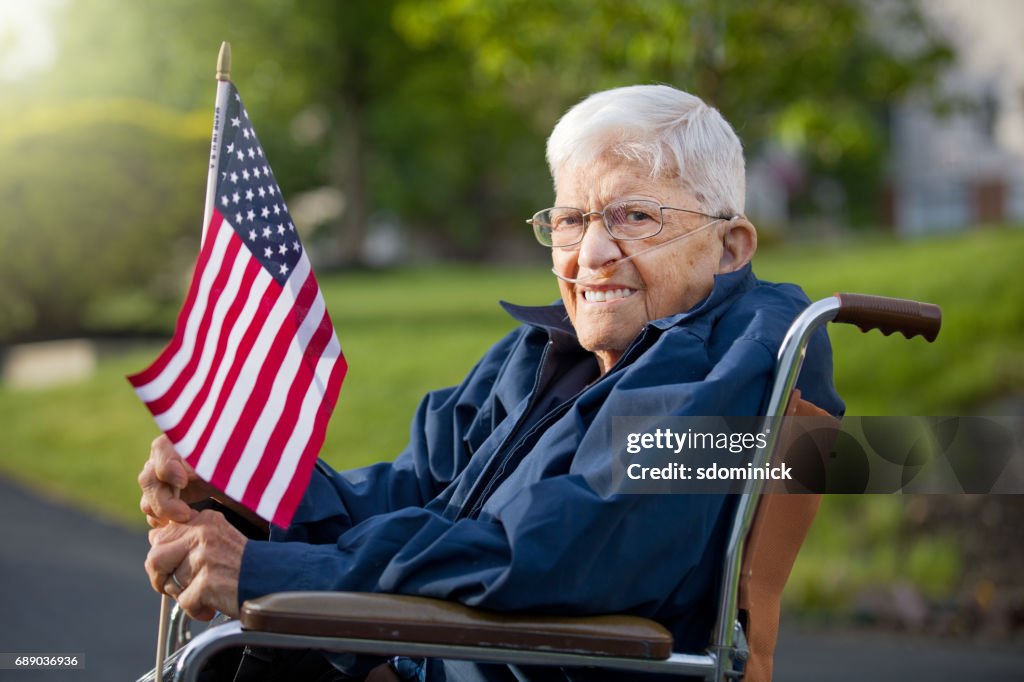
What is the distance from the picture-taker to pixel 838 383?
8.45 metres

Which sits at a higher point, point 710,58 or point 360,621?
point 710,58

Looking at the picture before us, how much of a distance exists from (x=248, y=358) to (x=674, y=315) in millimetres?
829

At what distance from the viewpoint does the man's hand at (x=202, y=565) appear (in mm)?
1970

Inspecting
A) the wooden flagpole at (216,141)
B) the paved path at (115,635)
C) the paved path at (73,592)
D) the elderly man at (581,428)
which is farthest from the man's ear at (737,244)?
the paved path at (73,592)

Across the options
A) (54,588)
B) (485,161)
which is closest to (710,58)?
(54,588)

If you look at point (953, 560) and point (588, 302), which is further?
point (953, 560)

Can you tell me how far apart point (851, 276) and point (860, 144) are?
11.6 ft

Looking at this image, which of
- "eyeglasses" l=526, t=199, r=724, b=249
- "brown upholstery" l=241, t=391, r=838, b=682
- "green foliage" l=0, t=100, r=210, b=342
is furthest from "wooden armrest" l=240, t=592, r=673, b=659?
"green foliage" l=0, t=100, r=210, b=342

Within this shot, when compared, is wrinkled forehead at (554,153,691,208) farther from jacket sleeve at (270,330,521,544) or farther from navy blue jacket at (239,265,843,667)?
jacket sleeve at (270,330,521,544)

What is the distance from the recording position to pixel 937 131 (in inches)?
1296

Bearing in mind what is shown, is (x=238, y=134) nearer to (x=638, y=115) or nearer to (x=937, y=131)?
(x=638, y=115)

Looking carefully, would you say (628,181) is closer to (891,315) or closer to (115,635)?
(891,315)

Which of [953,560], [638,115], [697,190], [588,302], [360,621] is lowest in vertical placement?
[953,560]

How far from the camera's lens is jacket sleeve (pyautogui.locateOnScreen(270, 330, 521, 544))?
263 centimetres
